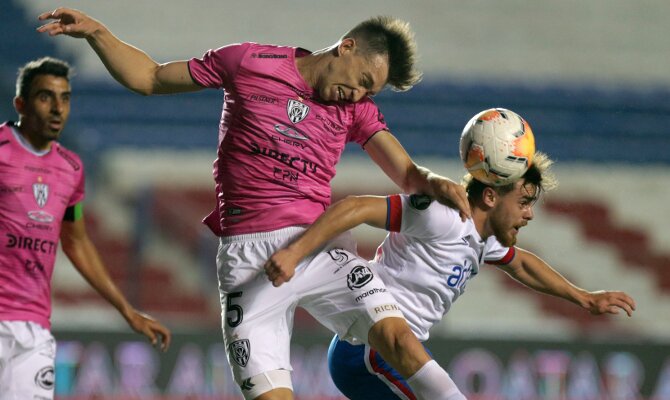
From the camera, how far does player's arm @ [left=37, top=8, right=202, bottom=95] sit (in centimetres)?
392

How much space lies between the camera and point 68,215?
15.6 ft

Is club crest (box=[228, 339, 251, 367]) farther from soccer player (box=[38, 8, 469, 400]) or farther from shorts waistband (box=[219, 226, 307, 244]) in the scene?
shorts waistband (box=[219, 226, 307, 244])

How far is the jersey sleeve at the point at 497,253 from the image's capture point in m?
4.54

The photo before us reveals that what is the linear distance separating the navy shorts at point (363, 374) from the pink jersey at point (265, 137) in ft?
2.08

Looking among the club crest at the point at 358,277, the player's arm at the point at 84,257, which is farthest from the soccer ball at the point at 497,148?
the player's arm at the point at 84,257

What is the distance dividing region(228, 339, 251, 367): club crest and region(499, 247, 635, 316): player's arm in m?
1.32

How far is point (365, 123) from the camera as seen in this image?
434cm

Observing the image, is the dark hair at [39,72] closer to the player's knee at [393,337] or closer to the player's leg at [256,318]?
the player's leg at [256,318]

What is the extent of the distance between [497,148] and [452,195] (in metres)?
0.31

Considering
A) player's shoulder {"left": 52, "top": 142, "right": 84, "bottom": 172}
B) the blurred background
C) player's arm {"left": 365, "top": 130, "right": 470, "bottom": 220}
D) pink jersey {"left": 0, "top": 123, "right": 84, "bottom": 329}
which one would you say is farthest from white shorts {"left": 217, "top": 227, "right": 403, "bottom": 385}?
the blurred background

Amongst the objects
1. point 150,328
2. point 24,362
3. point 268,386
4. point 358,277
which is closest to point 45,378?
point 24,362

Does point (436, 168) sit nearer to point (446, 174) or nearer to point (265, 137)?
point (446, 174)

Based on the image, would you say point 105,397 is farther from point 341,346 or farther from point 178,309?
point 341,346

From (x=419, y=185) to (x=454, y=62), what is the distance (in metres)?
9.58
